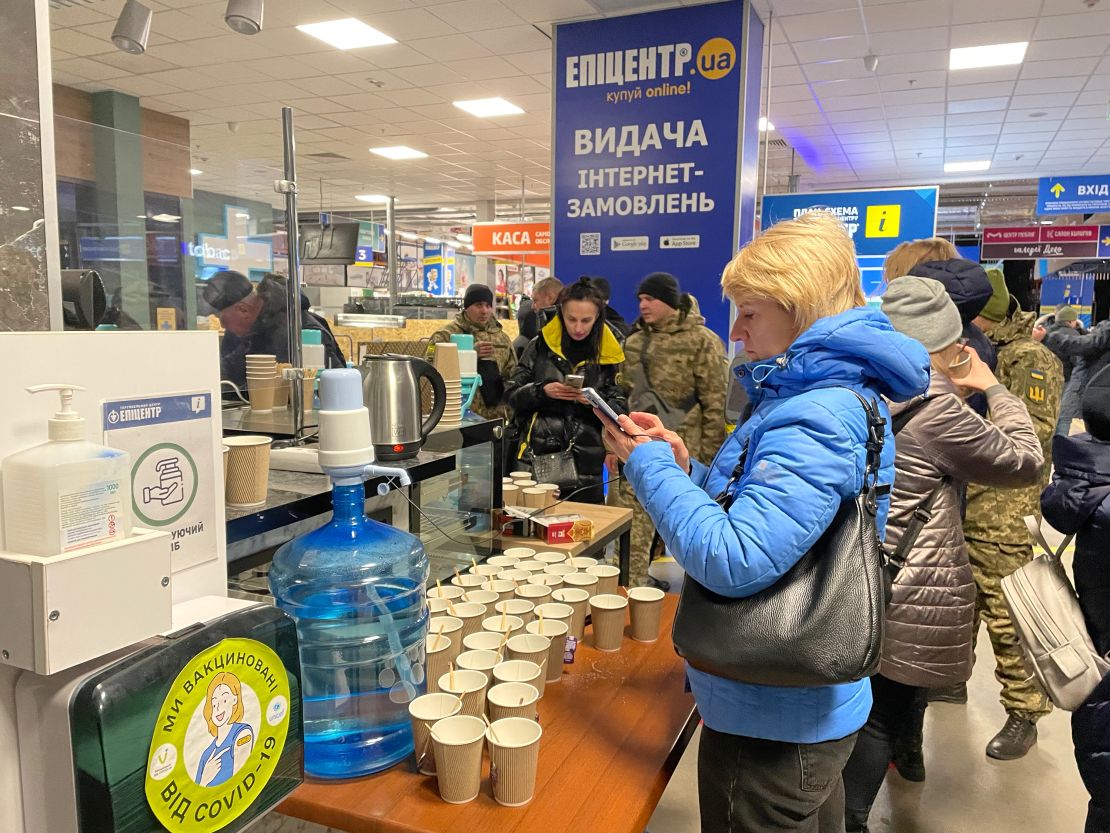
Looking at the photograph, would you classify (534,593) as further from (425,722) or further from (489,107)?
(489,107)

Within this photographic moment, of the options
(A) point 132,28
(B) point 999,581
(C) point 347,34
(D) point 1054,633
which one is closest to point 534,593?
(D) point 1054,633

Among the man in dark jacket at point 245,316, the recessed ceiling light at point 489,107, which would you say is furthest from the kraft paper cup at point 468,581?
the recessed ceiling light at point 489,107

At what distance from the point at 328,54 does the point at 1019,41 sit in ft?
17.8

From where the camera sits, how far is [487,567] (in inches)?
71.7

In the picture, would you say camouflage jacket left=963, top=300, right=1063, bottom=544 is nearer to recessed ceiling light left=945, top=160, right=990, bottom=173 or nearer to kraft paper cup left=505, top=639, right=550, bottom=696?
kraft paper cup left=505, top=639, right=550, bottom=696

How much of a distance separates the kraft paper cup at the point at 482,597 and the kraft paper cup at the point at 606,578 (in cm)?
26

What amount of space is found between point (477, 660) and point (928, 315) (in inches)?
55.9

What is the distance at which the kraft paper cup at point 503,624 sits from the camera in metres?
1.47

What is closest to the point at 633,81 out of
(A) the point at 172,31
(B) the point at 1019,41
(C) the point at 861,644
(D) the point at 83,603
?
(B) the point at 1019,41

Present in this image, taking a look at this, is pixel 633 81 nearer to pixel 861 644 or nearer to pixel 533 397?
pixel 533 397

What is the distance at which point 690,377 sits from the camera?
12.8ft

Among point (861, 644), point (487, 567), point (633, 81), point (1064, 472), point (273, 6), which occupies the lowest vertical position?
point (487, 567)

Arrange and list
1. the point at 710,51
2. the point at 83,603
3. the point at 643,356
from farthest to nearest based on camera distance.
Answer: the point at 710,51, the point at 643,356, the point at 83,603

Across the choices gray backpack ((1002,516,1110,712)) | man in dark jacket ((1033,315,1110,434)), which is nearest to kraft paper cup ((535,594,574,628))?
gray backpack ((1002,516,1110,712))
